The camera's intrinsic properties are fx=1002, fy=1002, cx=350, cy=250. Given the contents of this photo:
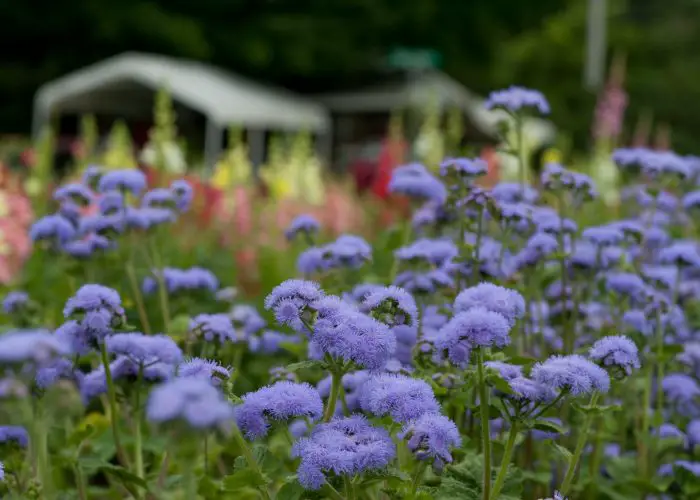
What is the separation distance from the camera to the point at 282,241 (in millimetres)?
5898

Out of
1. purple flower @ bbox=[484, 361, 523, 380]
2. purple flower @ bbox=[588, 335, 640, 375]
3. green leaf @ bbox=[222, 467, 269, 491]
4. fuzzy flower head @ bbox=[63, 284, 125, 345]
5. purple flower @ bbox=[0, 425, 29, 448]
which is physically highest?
fuzzy flower head @ bbox=[63, 284, 125, 345]

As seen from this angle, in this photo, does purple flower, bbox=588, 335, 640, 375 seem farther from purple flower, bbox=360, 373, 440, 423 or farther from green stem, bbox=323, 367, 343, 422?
green stem, bbox=323, 367, 343, 422

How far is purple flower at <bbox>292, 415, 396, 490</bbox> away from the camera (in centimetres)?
149

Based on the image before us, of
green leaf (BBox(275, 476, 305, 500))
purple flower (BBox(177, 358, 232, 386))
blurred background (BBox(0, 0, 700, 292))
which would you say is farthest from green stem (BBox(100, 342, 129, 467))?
blurred background (BBox(0, 0, 700, 292))

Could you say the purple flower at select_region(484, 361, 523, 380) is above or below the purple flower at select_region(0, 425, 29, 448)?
above

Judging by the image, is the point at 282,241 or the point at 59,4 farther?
the point at 59,4

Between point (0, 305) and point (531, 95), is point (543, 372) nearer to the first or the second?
point (531, 95)

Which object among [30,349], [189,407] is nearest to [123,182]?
[30,349]

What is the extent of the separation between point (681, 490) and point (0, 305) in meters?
2.23

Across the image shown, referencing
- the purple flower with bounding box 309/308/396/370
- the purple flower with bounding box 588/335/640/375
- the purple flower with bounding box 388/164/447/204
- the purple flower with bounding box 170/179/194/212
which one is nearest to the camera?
the purple flower with bounding box 309/308/396/370

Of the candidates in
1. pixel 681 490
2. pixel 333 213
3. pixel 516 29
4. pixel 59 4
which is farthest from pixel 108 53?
pixel 681 490

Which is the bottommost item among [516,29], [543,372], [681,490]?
[681,490]

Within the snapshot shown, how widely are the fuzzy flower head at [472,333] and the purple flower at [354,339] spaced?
3.6 inches

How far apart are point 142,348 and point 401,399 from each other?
0.48m
